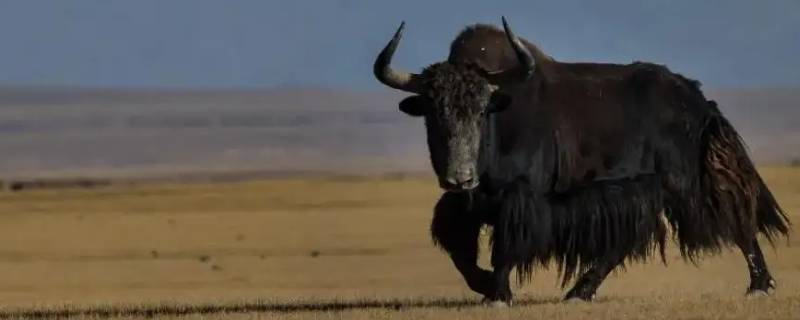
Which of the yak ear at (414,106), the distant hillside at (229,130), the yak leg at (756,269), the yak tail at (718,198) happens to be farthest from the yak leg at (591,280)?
the distant hillside at (229,130)

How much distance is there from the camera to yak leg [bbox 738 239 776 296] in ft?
54.9

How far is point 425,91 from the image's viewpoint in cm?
1498

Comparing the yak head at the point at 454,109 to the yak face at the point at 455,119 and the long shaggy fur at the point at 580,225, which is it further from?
the long shaggy fur at the point at 580,225

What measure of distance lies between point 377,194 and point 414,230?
7967mm

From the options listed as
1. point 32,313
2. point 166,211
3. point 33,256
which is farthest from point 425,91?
point 166,211

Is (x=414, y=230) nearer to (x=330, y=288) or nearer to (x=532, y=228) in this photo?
(x=330, y=288)

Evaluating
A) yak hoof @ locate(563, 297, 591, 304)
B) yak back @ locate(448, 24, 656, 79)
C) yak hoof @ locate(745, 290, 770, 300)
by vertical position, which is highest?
yak back @ locate(448, 24, 656, 79)

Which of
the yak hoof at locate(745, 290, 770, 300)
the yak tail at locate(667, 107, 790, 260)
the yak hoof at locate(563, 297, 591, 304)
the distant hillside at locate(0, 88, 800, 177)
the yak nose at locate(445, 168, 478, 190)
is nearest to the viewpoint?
the yak nose at locate(445, 168, 478, 190)

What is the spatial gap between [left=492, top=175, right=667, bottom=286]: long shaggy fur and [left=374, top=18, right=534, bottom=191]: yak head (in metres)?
0.55

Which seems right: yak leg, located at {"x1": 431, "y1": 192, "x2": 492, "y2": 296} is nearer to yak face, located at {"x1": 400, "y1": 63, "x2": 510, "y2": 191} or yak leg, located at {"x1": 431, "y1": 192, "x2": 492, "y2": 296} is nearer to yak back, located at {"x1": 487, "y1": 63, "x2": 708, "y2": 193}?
yak back, located at {"x1": 487, "y1": 63, "x2": 708, "y2": 193}

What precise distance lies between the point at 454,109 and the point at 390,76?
55 centimetres

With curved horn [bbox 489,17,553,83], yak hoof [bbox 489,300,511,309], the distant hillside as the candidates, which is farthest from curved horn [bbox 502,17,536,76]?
the distant hillside

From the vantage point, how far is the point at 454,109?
584 inches

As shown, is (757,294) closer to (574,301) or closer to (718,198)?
(718,198)
